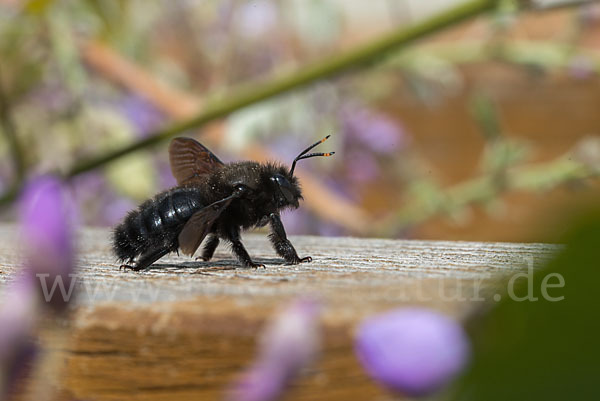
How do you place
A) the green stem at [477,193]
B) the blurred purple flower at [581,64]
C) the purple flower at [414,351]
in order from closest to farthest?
the purple flower at [414,351], the green stem at [477,193], the blurred purple flower at [581,64]

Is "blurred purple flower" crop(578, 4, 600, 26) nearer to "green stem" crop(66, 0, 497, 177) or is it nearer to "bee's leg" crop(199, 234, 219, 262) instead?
"green stem" crop(66, 0, 497, 177)

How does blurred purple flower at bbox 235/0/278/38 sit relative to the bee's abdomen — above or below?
above

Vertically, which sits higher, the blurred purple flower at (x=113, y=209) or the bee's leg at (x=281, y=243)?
the blurred purple flower at (x=113, y=209)

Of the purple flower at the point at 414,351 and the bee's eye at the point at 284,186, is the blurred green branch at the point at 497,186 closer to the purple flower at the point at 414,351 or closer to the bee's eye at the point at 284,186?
the bee's eye at the point at 284,186

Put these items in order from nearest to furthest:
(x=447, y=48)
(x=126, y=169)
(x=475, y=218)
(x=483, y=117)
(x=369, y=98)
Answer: (x=483, y=117) < (x=126, y=169) < (x=447, y=48) < (x=369, y=98) < (x=475, y=218)

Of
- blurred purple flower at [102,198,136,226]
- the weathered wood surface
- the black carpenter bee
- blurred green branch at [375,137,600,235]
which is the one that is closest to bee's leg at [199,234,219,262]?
the black carpenter bee

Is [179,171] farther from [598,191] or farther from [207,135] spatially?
[207,135]

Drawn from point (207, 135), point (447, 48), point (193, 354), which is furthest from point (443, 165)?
point (193, 354)

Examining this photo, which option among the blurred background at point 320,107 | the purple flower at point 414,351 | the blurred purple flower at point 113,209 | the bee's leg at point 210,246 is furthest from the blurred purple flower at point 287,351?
the blurred purple flower at point 113,209
